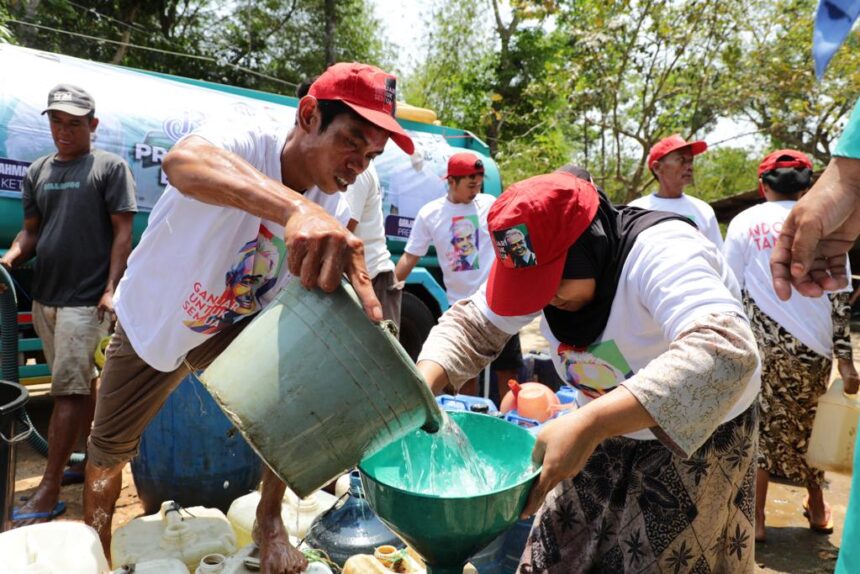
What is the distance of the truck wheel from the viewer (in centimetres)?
558

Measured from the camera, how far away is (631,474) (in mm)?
1757

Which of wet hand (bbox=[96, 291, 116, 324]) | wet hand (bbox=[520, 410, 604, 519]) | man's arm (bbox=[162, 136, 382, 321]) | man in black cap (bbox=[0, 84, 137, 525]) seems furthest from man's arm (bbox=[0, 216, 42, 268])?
wet hand (bbox=[520, 410, 604, 519])

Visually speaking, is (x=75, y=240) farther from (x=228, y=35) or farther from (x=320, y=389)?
(x=228, y=35)

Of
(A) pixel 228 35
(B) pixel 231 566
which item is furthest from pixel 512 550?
(A) pixel 228 35

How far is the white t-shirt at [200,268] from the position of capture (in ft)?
6.97

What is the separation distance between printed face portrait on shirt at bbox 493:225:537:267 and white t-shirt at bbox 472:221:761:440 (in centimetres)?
26

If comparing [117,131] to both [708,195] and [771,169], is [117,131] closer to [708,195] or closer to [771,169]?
[771,169]

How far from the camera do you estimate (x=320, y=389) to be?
1331 millimetres

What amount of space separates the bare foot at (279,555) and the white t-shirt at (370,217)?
6.41 feet

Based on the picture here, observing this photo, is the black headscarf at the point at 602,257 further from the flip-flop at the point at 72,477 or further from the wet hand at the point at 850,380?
the flip-flop at the point at 72,477

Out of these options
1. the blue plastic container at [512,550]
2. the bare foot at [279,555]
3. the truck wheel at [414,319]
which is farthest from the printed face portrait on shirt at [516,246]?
the truck wheel at [414,319]

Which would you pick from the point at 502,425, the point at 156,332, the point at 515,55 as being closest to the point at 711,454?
the point at 502,425

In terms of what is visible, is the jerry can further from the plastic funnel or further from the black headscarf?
the plastic funnel

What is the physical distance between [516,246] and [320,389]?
22.1 inches
